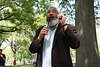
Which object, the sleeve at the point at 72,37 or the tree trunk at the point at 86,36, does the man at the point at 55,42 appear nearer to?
the sleeve at the point at 72,37

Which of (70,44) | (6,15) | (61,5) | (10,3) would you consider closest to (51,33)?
(70,44)

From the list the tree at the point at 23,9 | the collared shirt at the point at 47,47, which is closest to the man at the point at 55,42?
the collared shirt at the point at 47,47

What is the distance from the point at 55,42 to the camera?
2117 millimetres

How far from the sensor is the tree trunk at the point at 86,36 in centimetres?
595

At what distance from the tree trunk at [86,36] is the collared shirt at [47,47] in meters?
4.02

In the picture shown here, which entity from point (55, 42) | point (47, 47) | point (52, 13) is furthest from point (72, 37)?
point (52, 13)

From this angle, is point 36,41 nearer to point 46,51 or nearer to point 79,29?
point 46,51

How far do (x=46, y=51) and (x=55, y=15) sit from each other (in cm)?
59

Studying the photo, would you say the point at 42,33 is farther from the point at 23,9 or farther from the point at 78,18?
the point at 23,9

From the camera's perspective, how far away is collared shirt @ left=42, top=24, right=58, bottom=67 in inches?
82.4

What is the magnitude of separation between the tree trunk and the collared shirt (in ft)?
13.2

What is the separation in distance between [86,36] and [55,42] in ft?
14.0

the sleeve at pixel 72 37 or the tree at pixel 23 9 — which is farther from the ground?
the tree at pixel 23 9

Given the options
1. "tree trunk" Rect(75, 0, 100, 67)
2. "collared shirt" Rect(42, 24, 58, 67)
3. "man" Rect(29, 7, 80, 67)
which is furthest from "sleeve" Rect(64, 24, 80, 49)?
"tree trunk" Rect(75, 0, 100, 67)
